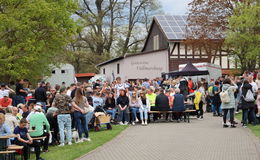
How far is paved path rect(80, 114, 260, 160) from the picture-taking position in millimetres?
11155

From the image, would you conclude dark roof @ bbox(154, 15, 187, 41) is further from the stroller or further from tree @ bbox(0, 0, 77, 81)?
the stroller

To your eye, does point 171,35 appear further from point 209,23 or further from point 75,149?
point 75,149

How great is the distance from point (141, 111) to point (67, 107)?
6.29m

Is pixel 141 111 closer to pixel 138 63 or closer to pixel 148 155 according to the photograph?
pixel 148 155

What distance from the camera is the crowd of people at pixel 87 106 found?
40.9 feet

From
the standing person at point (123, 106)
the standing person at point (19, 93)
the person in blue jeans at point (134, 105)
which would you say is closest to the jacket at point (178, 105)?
the person in blue jeans at point (134, 105)

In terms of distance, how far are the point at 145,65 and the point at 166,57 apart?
2.43m

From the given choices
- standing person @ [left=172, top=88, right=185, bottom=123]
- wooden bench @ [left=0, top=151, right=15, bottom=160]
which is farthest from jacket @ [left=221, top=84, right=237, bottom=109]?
wooden bench @ [left=0, top=151, right=15, bottom=160]

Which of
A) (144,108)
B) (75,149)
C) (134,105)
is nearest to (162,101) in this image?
(144,108)

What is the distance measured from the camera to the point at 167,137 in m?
14.6

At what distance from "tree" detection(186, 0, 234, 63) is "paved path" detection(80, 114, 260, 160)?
21856 millimetres

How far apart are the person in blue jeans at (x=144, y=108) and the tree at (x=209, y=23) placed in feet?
64.5

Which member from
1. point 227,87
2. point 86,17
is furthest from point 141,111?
point 86,17

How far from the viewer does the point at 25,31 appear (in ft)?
86.1
